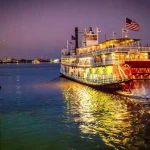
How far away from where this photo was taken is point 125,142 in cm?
2019

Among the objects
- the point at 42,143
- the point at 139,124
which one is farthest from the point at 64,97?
the point at 42,143

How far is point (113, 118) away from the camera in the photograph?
2775 cm

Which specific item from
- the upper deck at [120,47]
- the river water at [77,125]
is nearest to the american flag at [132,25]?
the upper deck at [120,47]

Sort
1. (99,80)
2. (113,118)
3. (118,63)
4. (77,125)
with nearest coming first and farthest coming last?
1. (77,125)
2. (113,118)
3. (118,63)
4. (99,80)

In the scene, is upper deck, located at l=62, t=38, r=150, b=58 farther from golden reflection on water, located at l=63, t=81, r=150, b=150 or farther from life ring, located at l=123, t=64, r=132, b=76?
golden reflection on water, located at l=63, t=81, r=150, b=150

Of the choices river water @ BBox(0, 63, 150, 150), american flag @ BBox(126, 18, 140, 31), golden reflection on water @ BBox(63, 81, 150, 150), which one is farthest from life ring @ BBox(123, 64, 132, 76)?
river water @ BBox(0, 63, 150, 150)

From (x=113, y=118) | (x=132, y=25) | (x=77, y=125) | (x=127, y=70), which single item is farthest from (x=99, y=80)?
(x=77, y=125)

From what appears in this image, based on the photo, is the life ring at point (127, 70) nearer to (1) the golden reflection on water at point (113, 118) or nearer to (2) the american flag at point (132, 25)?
(1) the golden reflection on water at point (113, 118)

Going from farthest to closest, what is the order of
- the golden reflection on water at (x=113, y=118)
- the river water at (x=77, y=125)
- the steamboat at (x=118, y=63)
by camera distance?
the steamboat at (x=118, y=63) < the golden reflection on water at (x=113, y=118) < the river water at (x=77, y=125)

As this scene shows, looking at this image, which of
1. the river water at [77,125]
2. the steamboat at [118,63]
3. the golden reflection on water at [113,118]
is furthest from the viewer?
the steamboat at [118,63]

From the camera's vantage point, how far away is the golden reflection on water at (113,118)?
2078 centimetres

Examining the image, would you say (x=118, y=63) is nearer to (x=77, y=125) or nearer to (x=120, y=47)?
(x=120, y=47)

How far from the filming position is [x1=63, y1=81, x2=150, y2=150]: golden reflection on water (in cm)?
2078

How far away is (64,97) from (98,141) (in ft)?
76.7
